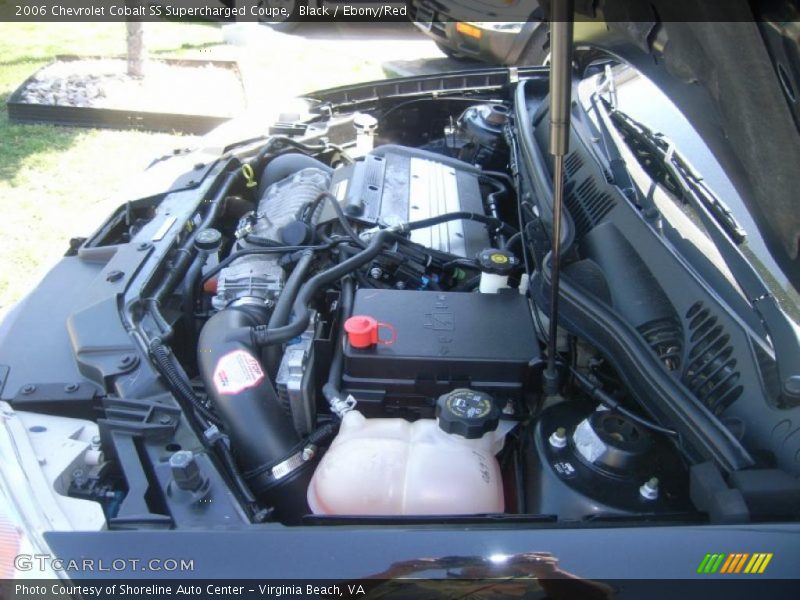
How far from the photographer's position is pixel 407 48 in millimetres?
8203

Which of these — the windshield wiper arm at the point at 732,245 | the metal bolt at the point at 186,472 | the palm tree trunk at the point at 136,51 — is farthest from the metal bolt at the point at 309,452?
the palm tree trunk at the point at 136,51

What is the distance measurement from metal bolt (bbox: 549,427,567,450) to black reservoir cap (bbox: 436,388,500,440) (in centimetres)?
14

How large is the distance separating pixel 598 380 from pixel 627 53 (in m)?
0.93

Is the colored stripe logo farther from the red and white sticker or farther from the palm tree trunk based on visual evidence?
the palm tree trunk

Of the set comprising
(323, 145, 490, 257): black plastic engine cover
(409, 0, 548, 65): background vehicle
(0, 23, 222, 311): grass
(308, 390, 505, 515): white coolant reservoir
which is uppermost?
(409, 0, 548, 65): background vehicle

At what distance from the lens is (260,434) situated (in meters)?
1.68

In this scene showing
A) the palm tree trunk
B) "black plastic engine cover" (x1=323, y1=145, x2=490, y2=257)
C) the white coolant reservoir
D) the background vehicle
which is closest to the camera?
the white coolant reservoir

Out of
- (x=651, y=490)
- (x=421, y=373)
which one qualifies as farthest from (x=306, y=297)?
(x=651, y=490)

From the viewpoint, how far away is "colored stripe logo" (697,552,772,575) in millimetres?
1143

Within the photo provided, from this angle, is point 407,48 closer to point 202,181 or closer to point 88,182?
point 88,182

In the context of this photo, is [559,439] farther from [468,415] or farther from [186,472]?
[186,472]

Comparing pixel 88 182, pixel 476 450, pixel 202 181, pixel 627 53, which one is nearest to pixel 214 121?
pixel 88 182

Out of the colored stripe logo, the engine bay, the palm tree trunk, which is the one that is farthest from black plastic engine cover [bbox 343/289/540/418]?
the palm tree trunk

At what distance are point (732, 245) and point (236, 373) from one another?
4.17 feet
